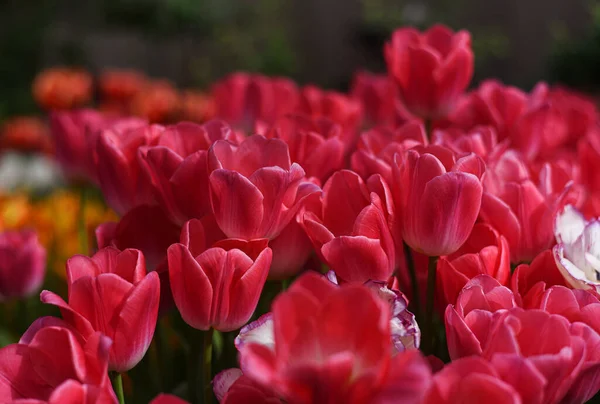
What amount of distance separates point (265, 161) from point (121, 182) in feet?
0.42

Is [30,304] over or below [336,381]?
below

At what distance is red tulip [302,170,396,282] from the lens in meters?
0.35

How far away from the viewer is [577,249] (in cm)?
39

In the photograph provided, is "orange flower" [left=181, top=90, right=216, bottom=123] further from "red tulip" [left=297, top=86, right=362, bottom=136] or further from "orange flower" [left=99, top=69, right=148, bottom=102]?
"red tulip" [left=297, top=86, right=362, bottom=136]

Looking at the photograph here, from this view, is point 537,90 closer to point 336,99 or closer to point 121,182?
point 336,99

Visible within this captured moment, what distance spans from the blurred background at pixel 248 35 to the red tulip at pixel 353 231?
8.05 feet

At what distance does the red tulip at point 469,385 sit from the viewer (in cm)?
25

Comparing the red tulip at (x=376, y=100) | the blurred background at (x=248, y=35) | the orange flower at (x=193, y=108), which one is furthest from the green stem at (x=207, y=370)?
the blurred background at (x=248, y=35)

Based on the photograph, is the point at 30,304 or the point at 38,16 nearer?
the point at 30,304

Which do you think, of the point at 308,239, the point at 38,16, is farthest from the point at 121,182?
the point at 38,16

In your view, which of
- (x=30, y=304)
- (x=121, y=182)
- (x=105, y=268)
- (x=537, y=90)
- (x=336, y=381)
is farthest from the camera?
(x=30, y=304)

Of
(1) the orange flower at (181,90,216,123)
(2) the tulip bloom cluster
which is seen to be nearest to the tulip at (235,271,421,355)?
(2) the tulip bloom cluster

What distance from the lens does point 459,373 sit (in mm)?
258

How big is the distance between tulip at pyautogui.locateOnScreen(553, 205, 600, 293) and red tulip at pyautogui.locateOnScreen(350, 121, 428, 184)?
10 centimetres
